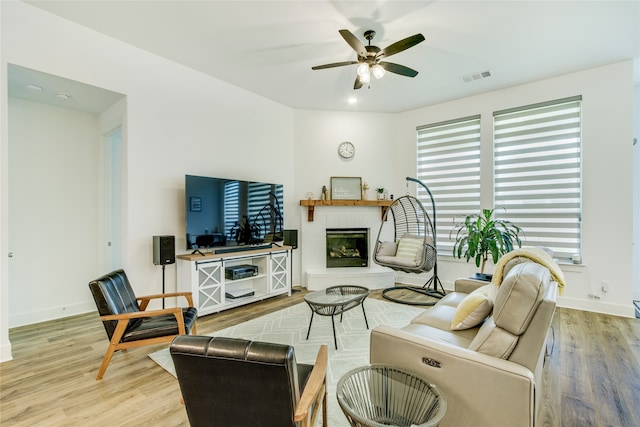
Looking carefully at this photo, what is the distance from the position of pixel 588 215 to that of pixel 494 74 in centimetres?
224

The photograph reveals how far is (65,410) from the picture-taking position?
6.35 feet

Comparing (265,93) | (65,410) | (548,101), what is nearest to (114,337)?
(65,410)

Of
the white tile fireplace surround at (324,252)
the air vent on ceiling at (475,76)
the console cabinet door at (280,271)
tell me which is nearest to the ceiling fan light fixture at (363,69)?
the air vent on ceiling at (475,76)

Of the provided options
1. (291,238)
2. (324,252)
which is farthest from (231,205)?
(324,252)

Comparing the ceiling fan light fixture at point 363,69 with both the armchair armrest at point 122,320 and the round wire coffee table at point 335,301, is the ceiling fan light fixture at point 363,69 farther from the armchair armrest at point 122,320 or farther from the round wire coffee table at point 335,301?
the armchair armrest at point 122,320

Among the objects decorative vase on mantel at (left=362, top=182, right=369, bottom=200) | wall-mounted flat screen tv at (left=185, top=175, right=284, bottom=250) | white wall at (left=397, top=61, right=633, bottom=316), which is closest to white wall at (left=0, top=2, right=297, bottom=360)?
wall-mounted flat screen tv at (left=185, top=175, right=284, bottom=250)

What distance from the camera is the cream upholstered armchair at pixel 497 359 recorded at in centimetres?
127

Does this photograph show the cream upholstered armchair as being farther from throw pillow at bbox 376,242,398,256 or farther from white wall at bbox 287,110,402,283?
white wall at bbox 287,110,402,283

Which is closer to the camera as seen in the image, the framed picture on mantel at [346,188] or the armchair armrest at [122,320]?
the armchair armrest at [122,320]

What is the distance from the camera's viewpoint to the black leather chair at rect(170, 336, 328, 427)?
1.12m

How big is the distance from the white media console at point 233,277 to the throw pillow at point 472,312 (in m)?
2.78

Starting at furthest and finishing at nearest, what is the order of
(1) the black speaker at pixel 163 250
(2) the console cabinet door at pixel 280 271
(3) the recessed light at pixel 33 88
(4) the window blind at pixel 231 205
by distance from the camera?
(2) the console cabinet door at pixel 280 271 → (4) the window blind at pixel 231 205 → (1) the black speaker at pixel 163 250 → (3) the recessed light at pixel 33 88

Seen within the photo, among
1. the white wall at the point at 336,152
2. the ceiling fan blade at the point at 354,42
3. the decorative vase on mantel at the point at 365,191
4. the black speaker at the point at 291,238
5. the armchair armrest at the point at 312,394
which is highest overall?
the ceiling fan blade at the point at 354,42

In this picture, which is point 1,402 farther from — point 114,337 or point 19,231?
point 19,231
